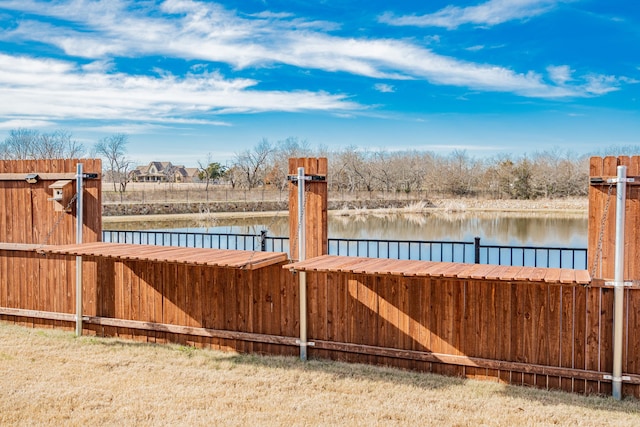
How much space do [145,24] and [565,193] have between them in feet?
76.6

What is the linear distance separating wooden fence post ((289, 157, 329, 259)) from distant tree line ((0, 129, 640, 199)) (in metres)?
25.8

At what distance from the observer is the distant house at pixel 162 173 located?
69250 millimetres

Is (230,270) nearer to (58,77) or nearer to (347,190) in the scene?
(58,77)

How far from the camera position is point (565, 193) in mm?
31375

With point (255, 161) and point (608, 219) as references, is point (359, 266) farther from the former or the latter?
point (255, 161)

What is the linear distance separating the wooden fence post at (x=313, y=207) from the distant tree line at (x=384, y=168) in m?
25.8

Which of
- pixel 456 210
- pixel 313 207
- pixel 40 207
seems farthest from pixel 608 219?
pixel 456 210

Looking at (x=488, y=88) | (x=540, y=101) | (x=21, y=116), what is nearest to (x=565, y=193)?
(x=488, y=88)

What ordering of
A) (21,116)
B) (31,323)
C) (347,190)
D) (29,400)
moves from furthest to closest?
1. (21,116)
2. (347,190)
3. (31,323)
4. (29,400)

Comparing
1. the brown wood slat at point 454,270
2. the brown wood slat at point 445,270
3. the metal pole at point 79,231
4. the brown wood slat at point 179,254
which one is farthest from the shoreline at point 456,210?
the brown wood slat at point 454,270

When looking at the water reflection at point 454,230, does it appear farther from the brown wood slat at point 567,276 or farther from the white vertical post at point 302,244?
the brown wood slat at point 567,276

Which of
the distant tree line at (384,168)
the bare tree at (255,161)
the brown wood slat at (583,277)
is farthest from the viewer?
the bare tree at (255,161)

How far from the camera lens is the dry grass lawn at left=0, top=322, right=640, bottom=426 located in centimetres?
473

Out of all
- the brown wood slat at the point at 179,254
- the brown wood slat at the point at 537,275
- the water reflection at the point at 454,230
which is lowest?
the water reflection at the point at 454,230
